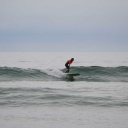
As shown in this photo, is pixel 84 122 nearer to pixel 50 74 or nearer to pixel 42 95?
pixel 42 95

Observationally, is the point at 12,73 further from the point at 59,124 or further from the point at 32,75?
the point at 59,124

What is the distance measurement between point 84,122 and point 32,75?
59.9 feet

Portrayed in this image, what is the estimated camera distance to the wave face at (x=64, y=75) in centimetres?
2483

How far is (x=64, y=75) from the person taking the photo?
24.7m

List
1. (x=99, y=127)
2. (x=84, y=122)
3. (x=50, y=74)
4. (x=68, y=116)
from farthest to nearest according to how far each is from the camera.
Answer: (x=50, y=74)
(x=68, y=116)
(x=84, y=122)
(x=99, y=127)

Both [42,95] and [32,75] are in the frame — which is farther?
[32,75]

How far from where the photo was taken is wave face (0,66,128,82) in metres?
24.8

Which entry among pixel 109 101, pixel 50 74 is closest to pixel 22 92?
pixel 109 101

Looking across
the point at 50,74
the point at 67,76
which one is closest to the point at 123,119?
the point at 67,76

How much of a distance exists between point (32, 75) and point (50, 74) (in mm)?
1853

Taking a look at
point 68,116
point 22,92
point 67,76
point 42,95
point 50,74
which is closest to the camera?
point 68,116

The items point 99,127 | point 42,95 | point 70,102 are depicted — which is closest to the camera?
point 99,127

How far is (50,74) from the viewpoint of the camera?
26.9 meters

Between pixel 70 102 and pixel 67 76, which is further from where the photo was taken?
pixel 67 76
